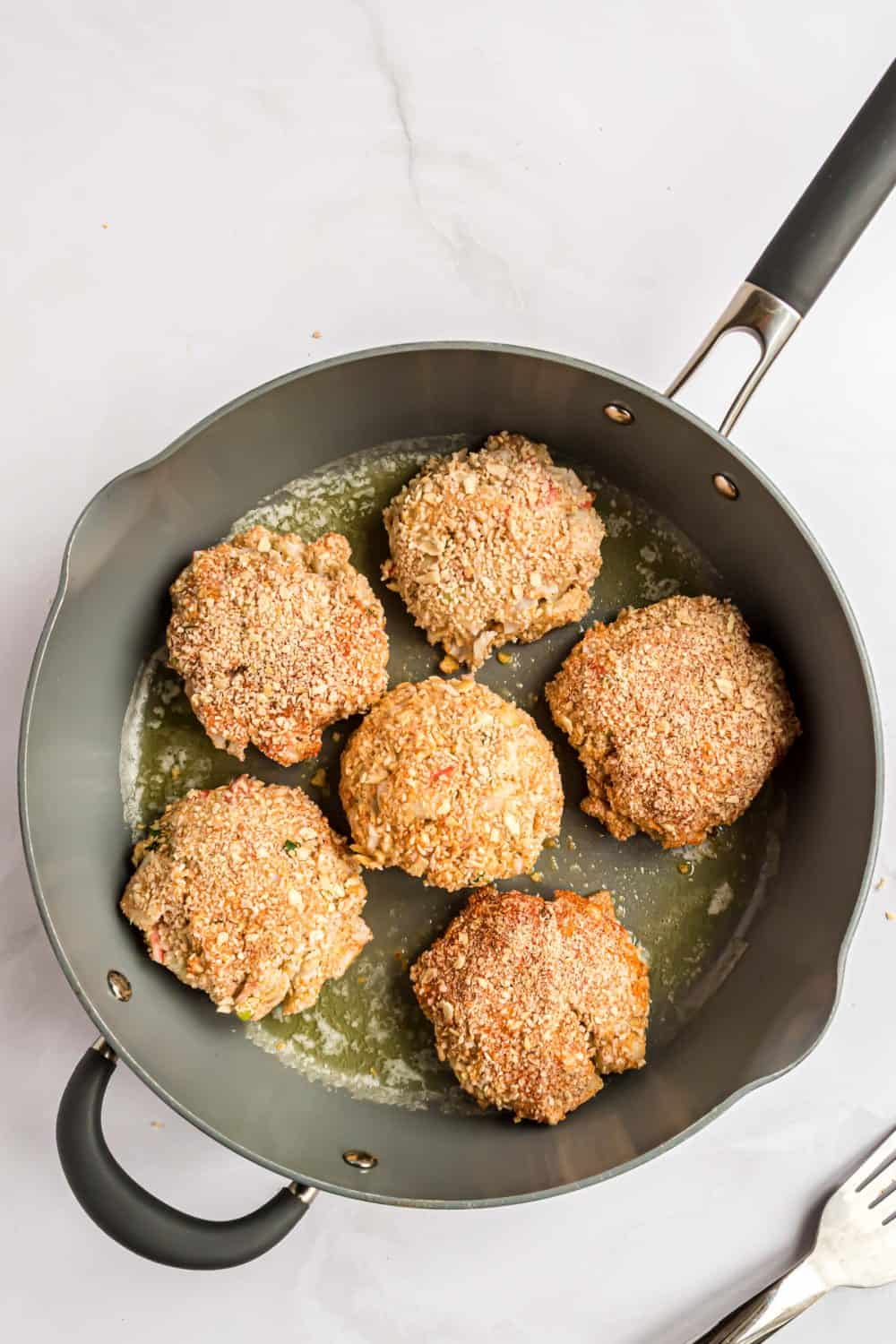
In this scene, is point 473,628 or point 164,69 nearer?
point 473,628

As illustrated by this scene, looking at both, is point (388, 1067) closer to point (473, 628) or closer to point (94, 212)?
point (473, 628)

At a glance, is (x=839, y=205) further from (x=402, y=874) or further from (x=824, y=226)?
(x=402, y=874)

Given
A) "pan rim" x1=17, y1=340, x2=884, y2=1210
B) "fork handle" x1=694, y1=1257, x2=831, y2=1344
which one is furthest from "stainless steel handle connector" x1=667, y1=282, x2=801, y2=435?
"fork handle" x1=694, y1=1257, x2=831, y2=1344

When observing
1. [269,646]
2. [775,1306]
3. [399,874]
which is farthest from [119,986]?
[775,1306]

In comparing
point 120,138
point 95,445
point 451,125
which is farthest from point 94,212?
point 451,125

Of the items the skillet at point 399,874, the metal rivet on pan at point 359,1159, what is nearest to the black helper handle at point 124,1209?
the skillet at point 399,874

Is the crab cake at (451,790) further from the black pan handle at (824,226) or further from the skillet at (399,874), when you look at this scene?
the black pan handle at (824,226)
